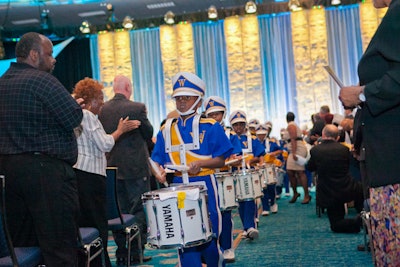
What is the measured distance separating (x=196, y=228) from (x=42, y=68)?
1.43 metres

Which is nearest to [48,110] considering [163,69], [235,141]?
[235,141]

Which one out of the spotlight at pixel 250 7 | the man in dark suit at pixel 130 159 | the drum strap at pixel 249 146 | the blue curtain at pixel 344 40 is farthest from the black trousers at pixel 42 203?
the blue curtain at pixel 344 40

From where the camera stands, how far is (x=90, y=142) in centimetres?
511

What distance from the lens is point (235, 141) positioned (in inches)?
287

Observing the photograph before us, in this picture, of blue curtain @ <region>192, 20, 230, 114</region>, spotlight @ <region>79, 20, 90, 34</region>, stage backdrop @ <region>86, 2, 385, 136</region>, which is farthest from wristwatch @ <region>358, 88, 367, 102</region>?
blue curtain @ <region>192, 20, 230, 114</region>

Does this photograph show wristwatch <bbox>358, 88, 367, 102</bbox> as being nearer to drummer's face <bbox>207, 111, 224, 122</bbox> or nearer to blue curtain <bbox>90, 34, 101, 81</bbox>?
drummer's face <bbox>207, 111, 224, 122</bbox>

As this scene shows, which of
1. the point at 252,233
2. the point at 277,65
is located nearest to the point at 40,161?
the point at 252,233

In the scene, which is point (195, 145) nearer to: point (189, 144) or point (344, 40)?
point (189, 144)

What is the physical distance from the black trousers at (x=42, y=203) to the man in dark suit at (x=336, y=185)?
186 inches

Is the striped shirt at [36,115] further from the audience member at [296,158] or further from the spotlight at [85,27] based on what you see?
the spotlight at [85,27]

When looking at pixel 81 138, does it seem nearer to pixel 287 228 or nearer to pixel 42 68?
pixel 42 68

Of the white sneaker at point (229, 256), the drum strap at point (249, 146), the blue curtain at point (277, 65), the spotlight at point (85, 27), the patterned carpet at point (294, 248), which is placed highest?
the spotlight at point (85, 27)

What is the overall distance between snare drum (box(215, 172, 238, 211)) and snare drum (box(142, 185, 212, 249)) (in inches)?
87.4

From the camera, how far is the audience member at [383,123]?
8.20 ft
